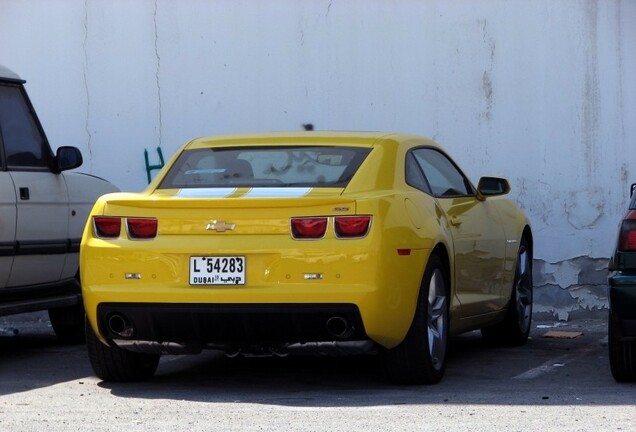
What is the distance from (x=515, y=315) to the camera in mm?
9961

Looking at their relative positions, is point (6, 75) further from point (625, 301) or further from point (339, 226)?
point (625, 301)

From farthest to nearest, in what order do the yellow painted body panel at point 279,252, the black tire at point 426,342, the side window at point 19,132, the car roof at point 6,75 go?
the car roof at point 6,75, the side window at point 19,132, the black tire at point 426,342, the yellow painted body panel at point 279,252

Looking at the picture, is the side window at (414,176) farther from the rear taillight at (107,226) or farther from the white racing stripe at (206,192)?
the rear taillight at (107,226)

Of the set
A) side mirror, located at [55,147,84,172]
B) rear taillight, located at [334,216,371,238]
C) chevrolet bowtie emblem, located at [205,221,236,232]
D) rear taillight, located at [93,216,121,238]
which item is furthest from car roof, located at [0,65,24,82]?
rear taillight, located at [334,216,371,238]

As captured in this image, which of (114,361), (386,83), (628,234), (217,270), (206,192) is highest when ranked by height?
(386,83)

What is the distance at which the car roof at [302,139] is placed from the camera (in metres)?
8.19

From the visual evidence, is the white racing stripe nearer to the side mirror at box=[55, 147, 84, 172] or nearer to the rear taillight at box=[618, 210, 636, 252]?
the rear taillight at box=[618, 210, 636, 252]

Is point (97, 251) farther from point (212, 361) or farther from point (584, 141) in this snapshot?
point (584, 141)

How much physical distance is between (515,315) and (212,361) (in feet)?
7.26

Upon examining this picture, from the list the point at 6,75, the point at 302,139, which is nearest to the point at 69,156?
the point at 6,75

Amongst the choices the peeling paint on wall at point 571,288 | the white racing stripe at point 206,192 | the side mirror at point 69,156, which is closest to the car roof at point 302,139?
the white racing stripe at point 206,192

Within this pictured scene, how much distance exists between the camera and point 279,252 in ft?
23.7

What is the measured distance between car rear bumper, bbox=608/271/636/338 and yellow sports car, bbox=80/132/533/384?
3.25 ft

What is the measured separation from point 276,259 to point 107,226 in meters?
1.00
